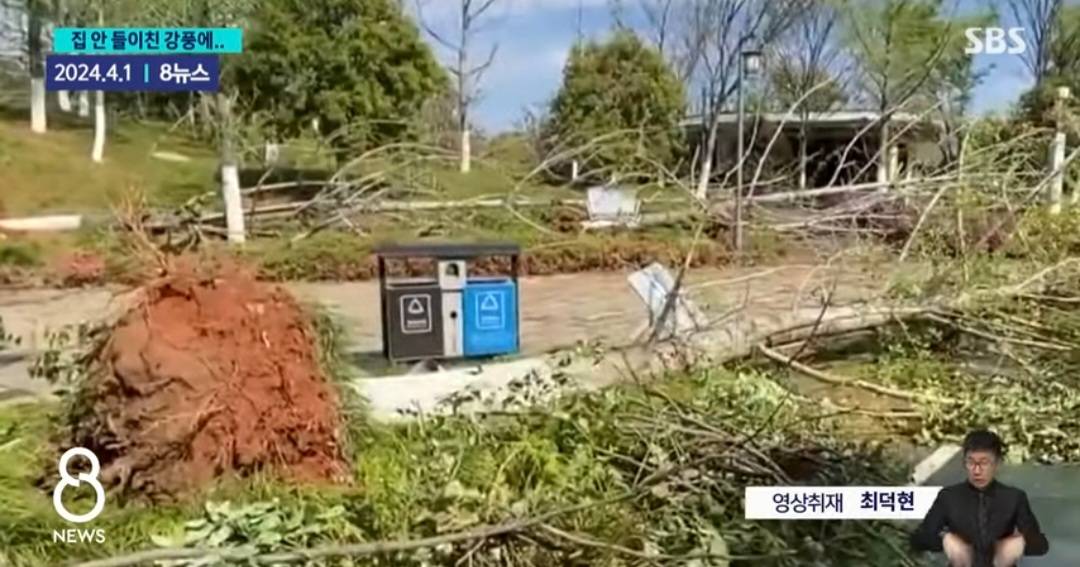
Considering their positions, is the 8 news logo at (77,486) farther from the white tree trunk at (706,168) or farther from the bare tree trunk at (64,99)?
the white tree trunk at (706,168)

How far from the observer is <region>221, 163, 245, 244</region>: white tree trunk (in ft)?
7.28

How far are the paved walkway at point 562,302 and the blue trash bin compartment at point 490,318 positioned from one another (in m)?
0.03

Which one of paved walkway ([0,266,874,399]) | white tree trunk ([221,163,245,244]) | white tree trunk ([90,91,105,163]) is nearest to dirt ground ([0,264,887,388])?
paved walkway ([0,266,874,399])

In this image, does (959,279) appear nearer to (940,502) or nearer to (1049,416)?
(1049,416)

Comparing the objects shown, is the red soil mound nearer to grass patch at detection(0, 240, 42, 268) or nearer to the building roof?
grass patch at detection(0, 240, 42, 268)

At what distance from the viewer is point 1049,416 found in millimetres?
2400

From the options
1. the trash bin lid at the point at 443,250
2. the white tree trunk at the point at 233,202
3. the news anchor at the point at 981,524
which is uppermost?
the white tree trunk at the point at 233,202

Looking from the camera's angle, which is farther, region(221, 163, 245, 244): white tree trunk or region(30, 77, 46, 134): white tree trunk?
region(221, 163, 245, 244): white tree trunk

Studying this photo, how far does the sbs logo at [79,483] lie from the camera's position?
6.48 ft
